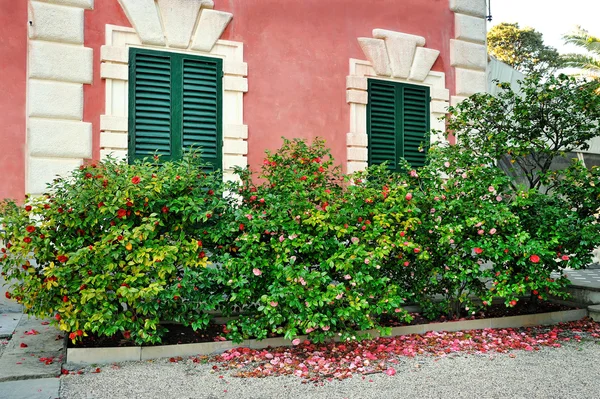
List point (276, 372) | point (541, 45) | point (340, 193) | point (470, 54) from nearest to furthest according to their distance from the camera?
1. point (276, 372)
2. point (340, 193)
3. point (470, 54)
4. point (541, 45)

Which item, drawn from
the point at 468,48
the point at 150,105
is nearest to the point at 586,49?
the point at 468,48

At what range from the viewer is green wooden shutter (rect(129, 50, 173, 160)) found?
6883mm

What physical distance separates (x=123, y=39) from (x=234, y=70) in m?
1.43

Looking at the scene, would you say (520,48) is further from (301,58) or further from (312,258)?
(312,258)

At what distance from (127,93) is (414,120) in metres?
4.22

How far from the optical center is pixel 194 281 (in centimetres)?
491

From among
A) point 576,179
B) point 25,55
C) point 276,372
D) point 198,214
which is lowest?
point 276,372

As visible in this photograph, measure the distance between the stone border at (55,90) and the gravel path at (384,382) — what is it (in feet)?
9.64

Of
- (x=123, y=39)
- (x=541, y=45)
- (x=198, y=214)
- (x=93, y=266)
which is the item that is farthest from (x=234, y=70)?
(x=541, y=45)

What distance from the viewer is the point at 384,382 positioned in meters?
4.30

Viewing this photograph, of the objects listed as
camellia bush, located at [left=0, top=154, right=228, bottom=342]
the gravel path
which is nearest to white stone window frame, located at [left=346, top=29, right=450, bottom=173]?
camellia bush, located at [left=0, top=154, right=228, bottom=342]

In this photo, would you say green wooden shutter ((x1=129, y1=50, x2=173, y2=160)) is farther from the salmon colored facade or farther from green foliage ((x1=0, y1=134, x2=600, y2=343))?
green foliage ((x1=0, y1=134, x2=600, y2=343))

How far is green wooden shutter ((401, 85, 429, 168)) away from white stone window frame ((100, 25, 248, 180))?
2.54 meters

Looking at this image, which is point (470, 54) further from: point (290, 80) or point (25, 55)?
point (25, 55)
